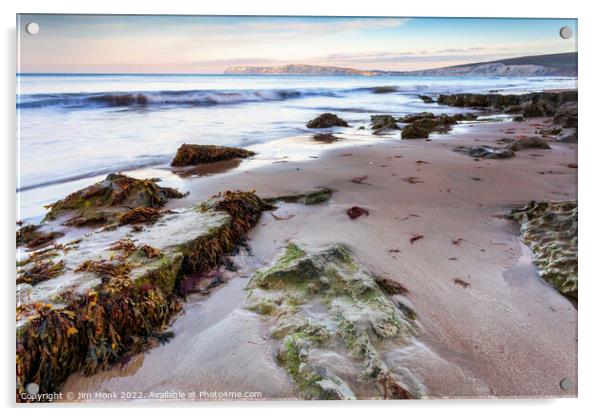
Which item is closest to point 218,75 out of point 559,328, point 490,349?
point 490,349

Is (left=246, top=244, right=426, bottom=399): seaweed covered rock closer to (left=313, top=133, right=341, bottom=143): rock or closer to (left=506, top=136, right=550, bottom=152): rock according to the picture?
(left=313, top=133, right=341, bottom=143): rock

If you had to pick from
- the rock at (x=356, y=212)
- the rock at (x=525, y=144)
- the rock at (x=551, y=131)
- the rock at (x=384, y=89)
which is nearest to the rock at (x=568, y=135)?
the rock at (x=551, y=131)

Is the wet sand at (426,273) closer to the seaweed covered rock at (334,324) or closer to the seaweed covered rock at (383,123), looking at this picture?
the seaweed covered rock at (334,324)

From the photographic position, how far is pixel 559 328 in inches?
60.2

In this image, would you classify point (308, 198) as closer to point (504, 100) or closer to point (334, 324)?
point (334, 324)

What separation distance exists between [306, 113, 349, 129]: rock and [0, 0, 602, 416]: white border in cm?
115

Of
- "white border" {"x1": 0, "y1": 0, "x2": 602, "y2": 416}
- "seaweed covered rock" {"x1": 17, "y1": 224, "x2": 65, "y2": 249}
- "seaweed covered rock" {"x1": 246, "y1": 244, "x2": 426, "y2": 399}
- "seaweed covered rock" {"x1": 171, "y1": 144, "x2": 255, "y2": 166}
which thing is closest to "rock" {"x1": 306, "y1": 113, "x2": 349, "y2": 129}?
"seaweed covered rock" {"x1": 171, "y1": 144, "x2": 255, "y2": 166}

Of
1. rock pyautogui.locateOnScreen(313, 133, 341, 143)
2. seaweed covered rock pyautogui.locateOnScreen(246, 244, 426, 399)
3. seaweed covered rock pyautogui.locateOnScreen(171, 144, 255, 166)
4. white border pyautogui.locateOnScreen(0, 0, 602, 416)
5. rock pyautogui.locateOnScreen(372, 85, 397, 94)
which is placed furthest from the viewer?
rock pyautogui.locateOnScreen(313, 133, 341, 143)

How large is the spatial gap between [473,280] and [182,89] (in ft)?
6.54

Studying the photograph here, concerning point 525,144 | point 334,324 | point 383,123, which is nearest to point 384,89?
point 383,123

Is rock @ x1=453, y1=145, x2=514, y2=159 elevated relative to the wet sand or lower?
elevated

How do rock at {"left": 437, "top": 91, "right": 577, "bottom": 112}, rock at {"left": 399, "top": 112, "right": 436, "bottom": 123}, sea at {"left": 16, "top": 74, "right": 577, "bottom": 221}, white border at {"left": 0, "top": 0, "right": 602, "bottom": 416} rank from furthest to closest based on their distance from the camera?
rock at {"left": 399, "top": 112, "right": 436, "bottom": 123}, rock at {"left": 437, "top": 91, "right": 577, "bottom": 112}, sea at {"left": 16, "top": 74, "right": 577, "bottom": 221}, white border at {"left": 0, "top": 0, "right": 602, "bottom": 416}

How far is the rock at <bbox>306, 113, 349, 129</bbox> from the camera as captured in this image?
303 cm

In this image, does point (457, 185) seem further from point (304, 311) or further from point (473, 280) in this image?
point (304, 311)
